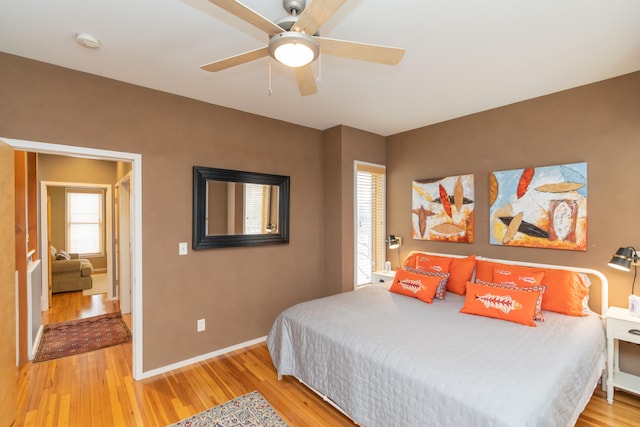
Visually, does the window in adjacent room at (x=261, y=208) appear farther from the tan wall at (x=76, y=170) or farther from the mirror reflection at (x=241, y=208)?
the tan wall at (x=76, y=170)

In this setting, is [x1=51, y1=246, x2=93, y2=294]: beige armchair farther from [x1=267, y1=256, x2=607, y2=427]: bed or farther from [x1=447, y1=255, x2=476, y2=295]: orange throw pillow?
[x1=447, y1=255, x2=476, y2=295]: orange throw pillow

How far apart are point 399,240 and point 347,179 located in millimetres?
1098

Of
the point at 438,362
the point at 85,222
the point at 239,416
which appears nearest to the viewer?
the point at 438,362

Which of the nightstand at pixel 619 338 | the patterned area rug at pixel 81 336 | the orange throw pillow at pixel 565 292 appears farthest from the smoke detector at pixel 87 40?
the nightstand at pixel 619 338

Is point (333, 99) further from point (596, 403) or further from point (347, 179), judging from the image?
point (596, 403)

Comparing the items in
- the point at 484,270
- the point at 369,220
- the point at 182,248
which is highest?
the point at 369,220

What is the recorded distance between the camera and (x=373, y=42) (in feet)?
7.11

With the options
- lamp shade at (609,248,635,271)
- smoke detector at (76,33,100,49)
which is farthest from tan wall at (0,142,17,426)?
lamp shade at (609,248,635,271)

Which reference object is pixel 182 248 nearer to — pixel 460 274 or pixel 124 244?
pixel 124 244

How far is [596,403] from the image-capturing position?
2451 mm

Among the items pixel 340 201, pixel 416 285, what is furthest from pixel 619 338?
pixel 340 201

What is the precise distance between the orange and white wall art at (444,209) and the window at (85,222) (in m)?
7.51

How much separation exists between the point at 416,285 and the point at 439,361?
4.40 feet

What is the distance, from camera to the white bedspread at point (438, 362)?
60.9 inches
